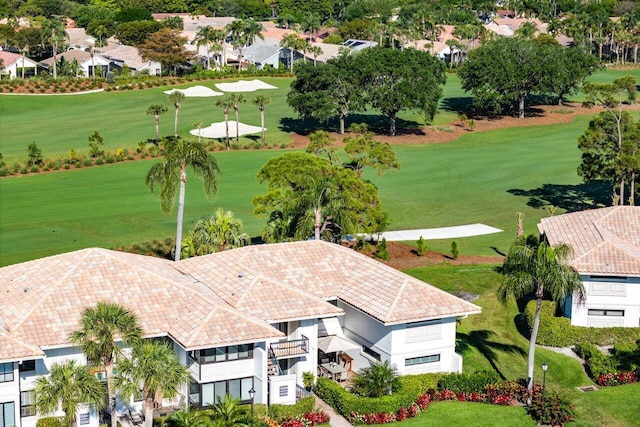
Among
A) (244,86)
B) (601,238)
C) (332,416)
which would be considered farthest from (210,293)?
(244,86)

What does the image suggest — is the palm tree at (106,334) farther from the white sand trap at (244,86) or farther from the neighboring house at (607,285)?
the white sand trap at (244,86)

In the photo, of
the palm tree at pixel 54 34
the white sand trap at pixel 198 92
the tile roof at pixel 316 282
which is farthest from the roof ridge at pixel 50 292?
the palm tree at pixel 54 34

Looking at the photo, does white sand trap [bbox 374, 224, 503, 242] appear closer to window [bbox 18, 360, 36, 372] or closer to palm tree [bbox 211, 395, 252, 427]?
palm tree [bbox 211, 395, 252, 427]

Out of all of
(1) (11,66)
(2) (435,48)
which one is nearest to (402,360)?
(1) (11,66)

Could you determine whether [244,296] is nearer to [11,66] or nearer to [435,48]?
[11,66]

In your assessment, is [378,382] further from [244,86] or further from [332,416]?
[244,86]

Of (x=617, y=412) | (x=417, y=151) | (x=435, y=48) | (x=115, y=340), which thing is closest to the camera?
(x=115, y=340)

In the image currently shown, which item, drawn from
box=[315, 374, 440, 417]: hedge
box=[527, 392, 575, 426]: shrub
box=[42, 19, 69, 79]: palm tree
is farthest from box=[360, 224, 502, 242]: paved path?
box=[42, 19, 69, 79]: palm tree
